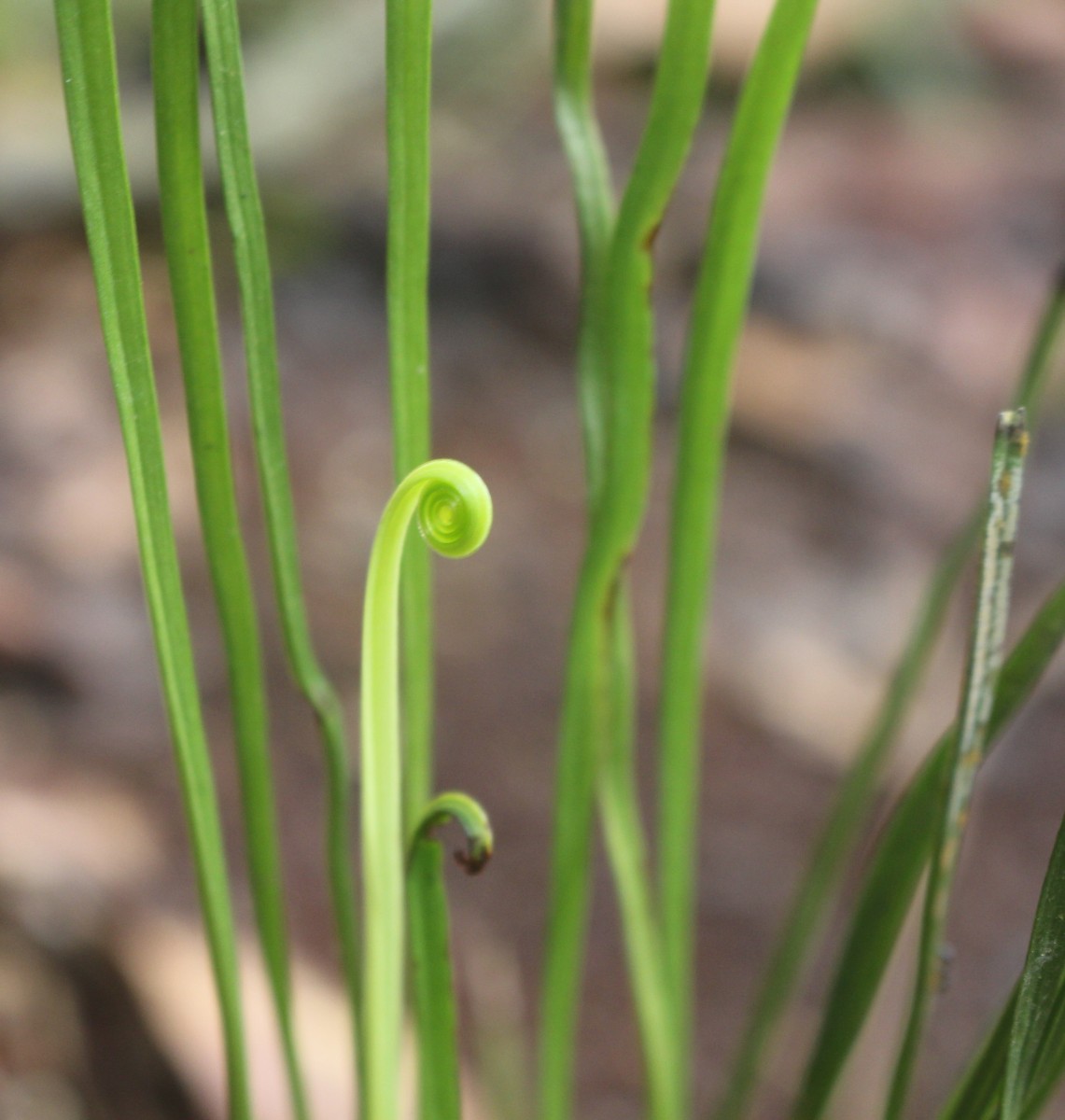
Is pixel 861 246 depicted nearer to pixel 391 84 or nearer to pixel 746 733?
pixel 746 733

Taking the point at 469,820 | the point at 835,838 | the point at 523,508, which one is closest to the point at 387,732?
the point at 469,820

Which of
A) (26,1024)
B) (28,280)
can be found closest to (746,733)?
(26,1024)

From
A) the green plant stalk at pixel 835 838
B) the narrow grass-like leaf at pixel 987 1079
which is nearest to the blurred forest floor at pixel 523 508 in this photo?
the green plant stalk at pixel 835 838

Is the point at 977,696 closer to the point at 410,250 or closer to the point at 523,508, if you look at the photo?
the point at 410,250

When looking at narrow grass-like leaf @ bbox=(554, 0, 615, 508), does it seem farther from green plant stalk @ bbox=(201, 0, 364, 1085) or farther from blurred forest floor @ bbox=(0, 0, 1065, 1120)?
blurred forest floor @ bbox=(0, 0, 1065, 1120)

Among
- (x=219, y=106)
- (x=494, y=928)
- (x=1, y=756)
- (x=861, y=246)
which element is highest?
(x=219, y=106)

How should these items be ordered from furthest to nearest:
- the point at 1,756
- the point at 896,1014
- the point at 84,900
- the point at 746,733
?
the point at 746,733
the point at 1,756
the point at 84,900
the point at 896,1014

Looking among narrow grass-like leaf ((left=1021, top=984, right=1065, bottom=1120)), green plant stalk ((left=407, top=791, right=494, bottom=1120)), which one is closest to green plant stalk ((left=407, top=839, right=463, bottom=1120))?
green plant stalk ((left=407, top=791, right=494, bottom=1120))
